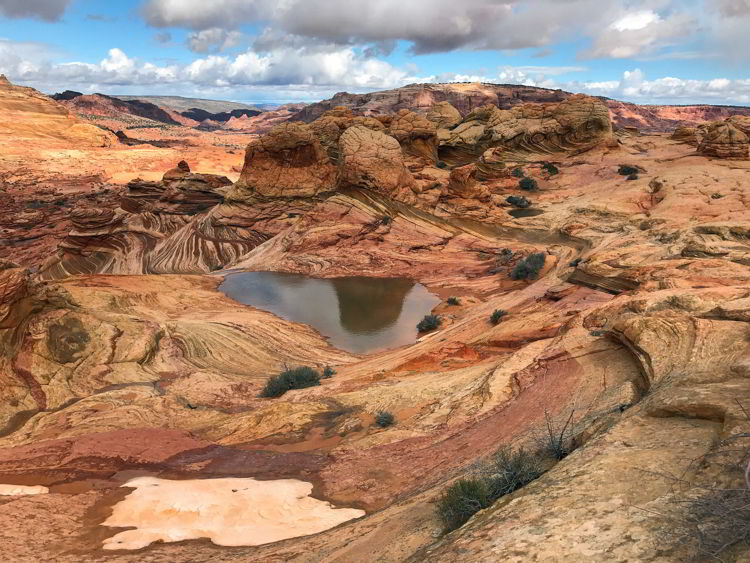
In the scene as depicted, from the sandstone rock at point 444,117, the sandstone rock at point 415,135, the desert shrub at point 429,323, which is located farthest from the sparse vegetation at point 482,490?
the sandstone rock at point 444,117

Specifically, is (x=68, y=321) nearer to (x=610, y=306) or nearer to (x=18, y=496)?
(x=18, y=496)

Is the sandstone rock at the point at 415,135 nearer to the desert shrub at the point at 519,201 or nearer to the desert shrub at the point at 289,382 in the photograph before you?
the desert shrub at the point at 519,201

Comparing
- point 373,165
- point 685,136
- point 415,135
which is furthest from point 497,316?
point 685,136

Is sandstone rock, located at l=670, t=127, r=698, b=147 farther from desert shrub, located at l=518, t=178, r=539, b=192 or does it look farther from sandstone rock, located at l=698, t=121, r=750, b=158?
desert shrub, located at l=518, t=178, r=539, b=192

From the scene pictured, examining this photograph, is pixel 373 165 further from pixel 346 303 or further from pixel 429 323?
pixel 429 323

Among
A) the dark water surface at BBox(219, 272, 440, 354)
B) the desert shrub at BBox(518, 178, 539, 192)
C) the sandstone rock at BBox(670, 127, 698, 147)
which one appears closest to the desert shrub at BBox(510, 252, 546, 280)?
the dark water surface at BBox(219, 272, 440, 354)

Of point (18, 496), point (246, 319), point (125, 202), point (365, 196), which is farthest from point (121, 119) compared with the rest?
point (18, 496)
